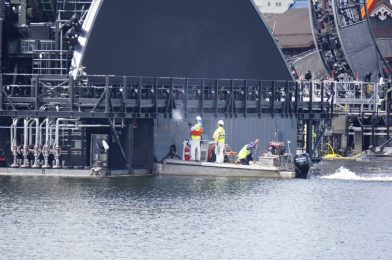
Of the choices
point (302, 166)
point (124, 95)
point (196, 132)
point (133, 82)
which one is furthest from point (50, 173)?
point (302, 166)

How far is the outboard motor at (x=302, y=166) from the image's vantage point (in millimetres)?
79688

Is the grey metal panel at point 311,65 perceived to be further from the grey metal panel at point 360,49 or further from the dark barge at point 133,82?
the dark barge at point 133,82

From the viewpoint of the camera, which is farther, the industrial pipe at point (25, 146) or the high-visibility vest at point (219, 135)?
the high-visibility vest at point (219, 135)

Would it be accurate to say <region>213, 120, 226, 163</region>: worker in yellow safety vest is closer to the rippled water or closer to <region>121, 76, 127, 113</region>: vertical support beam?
the rippled water

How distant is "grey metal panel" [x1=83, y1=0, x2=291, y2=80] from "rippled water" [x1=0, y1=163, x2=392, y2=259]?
9722 mm

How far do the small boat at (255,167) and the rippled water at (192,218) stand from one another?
1085mm

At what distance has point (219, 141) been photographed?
263ft

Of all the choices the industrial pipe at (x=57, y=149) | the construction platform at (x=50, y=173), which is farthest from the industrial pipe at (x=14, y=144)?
the industrial pipe at (x=57, y=149)

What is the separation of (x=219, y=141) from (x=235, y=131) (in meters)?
4.72

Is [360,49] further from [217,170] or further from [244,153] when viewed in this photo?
[217,170]

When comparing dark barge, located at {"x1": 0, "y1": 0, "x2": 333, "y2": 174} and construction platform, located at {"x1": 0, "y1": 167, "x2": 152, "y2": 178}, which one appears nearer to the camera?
construction platform, located at {"x1": 0, "y1": 167, "x2": 152, "y2": 178}

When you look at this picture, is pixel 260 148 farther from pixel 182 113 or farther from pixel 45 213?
pixel 45 213

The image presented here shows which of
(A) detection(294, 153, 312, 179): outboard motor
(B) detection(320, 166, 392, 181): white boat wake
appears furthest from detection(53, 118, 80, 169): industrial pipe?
(B) detection(320, 166, 392, 181): white boat wake

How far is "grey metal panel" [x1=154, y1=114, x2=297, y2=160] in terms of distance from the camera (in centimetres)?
8162
